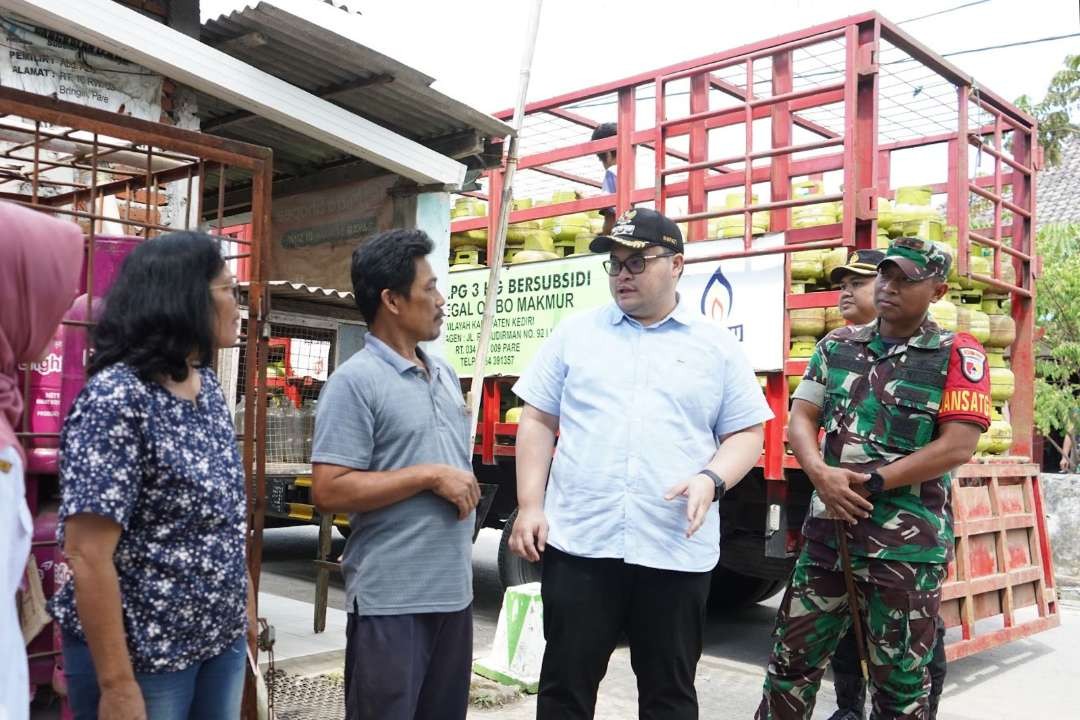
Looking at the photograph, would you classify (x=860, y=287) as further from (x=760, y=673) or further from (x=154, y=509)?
(x=154, y=509)

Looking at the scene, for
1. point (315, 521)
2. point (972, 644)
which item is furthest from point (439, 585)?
point (315, 521)

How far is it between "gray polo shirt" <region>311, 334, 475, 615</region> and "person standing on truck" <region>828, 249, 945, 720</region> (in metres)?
1.80

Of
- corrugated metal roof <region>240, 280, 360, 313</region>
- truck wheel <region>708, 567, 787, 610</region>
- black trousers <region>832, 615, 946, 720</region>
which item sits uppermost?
corrugated metal roof <region>240, 280, 360, 313</region>

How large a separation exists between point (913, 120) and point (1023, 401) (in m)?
1.85

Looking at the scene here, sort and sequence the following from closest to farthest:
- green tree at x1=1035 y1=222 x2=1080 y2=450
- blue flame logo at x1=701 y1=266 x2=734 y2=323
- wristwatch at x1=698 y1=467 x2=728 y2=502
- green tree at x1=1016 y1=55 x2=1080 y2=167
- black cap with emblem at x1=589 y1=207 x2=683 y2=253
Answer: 1. wristwatch at x1=698 y1=467 x2=728 y2=502
2. black cap with emblem at x1=589 y1=207 x2=683 y2=253
3. blue flame logo at x1=701 y1=266 x2=734 y2=323
4. green tree at x1=1035 y1=222 x2=1080 y2=450
5. green tree at x1=1016 y1=55 x2=1080 y2=167

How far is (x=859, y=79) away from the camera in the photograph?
4934 millimetres

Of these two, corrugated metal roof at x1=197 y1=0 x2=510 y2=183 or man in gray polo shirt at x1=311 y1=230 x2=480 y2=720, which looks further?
corrugated metal roof at x1=197 y1=0 x2=510 y2=183

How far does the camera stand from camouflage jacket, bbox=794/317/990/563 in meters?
3.04

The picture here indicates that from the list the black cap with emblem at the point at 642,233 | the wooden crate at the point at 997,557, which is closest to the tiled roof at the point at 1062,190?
the wooden crate at the point at 997,557

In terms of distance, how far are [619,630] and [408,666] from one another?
27.4 inches

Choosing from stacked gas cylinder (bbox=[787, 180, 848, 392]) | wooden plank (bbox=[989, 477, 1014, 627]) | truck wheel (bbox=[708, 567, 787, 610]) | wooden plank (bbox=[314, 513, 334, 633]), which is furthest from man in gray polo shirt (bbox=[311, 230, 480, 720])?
truck wheel (bbox=[708, 567, 787, 610])

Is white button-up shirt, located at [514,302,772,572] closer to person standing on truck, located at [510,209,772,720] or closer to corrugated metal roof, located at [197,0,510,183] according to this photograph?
person standing on truck, located at [510,209,772,720]

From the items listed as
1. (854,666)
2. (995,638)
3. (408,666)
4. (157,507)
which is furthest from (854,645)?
(157,507)

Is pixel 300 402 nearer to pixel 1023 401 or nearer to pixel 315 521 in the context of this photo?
pixel 315 521
